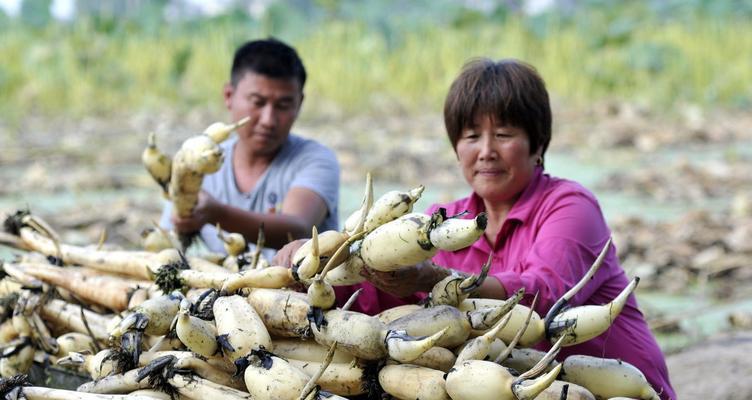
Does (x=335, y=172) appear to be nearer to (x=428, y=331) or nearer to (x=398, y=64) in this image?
(x=428, y=331)

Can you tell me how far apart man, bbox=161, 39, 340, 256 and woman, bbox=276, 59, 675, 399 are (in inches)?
36.9

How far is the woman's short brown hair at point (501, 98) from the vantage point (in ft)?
8.13

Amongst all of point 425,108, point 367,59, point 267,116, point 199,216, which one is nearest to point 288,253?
point 199,216

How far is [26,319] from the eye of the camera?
257cm

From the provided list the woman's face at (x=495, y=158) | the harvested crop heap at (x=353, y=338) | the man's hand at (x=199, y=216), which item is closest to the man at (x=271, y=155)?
the man's hand at (x=199, y=216)

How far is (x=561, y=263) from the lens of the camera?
2273 millimetres

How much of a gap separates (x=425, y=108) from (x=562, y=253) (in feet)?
30.6

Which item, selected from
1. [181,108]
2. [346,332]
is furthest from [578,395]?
[181,108]

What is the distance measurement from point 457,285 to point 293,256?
1.20 feet

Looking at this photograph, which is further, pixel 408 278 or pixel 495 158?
pixel 495 158

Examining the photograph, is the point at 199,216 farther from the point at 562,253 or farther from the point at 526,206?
the point at 562,253

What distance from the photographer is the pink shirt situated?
2.24 m

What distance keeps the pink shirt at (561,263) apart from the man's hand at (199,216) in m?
0.67

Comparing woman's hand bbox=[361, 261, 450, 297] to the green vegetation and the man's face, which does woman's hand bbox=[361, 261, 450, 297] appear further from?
the green vegetation
